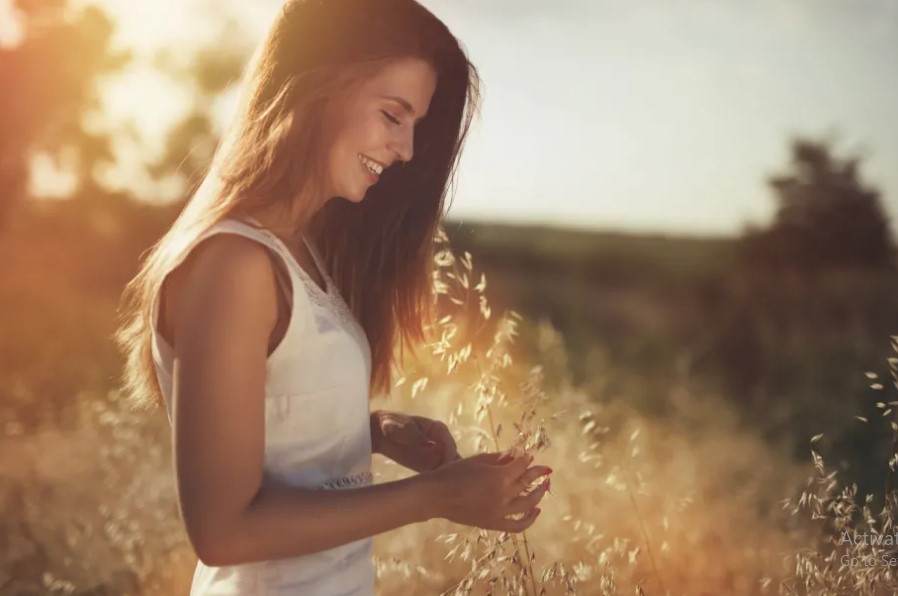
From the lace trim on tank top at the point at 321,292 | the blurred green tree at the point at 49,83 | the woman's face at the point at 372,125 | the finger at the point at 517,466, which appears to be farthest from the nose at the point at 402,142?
the blurred green tree at the point at 49,83

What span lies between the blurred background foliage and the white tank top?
111cm

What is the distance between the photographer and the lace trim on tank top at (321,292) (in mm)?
1628

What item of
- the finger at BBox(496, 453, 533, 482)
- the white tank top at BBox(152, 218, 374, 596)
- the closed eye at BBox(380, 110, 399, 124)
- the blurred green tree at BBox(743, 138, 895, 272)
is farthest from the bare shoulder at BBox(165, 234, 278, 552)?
the blurred green tree at BBox(743, 138, 895, 272)

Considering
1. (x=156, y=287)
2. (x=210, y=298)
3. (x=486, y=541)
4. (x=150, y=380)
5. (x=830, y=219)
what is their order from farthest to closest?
(x=830, y=219)
(x=486, y=541)
(x=150, y=380)
(x=156, y=287)
(x=210, y=298)

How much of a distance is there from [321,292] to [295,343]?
0.60ft

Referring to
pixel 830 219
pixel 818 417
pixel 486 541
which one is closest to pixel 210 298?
pixel 486 541

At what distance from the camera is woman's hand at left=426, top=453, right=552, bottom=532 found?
1.61 meters

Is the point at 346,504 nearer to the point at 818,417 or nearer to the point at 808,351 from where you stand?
the point at 818,417

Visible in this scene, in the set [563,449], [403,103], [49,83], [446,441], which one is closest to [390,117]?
[403,103]

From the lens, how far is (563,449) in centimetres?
453

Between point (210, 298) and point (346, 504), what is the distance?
372 millimetres

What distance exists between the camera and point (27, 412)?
5805 mm

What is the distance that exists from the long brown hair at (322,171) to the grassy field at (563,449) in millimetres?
404

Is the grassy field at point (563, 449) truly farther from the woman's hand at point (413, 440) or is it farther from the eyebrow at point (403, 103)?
the eyebrow at point (403, 103)
